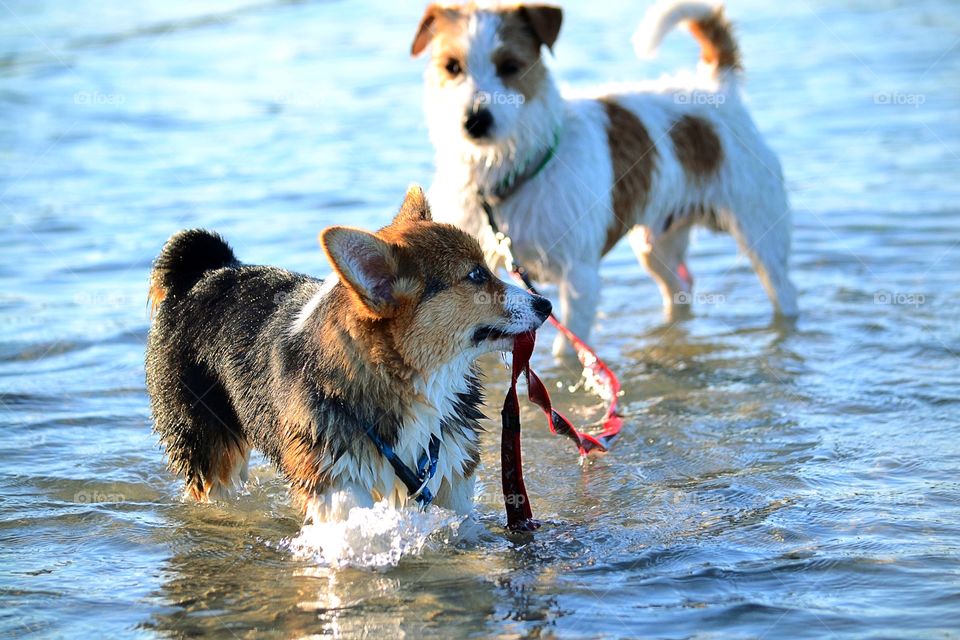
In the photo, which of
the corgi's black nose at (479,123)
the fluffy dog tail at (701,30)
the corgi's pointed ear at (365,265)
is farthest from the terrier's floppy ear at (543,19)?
the corgi's pointed ear at (365,265)

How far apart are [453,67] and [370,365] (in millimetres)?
2704

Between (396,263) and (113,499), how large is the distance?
6.47 ft

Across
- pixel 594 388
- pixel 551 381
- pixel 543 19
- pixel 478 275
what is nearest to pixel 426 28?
pixel 543 19

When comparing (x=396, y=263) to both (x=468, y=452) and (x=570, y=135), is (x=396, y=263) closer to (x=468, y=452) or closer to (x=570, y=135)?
(x=468, y=452)

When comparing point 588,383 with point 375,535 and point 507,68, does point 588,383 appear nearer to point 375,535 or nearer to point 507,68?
point 507,68

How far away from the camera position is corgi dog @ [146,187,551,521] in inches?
154

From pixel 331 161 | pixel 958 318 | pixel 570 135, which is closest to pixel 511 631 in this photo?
pixel 570 135

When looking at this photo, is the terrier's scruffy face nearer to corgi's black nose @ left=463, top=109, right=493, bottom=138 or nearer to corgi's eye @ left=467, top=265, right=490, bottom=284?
corgi's black nose @ left=463, top=109, right=493, bottom=138

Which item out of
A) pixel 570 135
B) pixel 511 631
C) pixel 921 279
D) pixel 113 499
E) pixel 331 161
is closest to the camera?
pixel 511 631

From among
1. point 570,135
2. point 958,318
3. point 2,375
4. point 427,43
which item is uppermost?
point 427,43

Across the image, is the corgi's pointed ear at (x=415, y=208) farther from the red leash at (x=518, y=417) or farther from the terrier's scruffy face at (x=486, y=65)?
the terrier's scruffy face at (x=486, y=65)

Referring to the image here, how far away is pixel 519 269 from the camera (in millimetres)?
6082

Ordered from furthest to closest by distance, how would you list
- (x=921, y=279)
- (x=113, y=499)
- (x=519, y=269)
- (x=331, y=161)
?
(x=331, y=161)
(x=921, y=279)
(x=519, y=269)
(x=113, y=499)

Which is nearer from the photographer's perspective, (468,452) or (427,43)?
(468,452)
